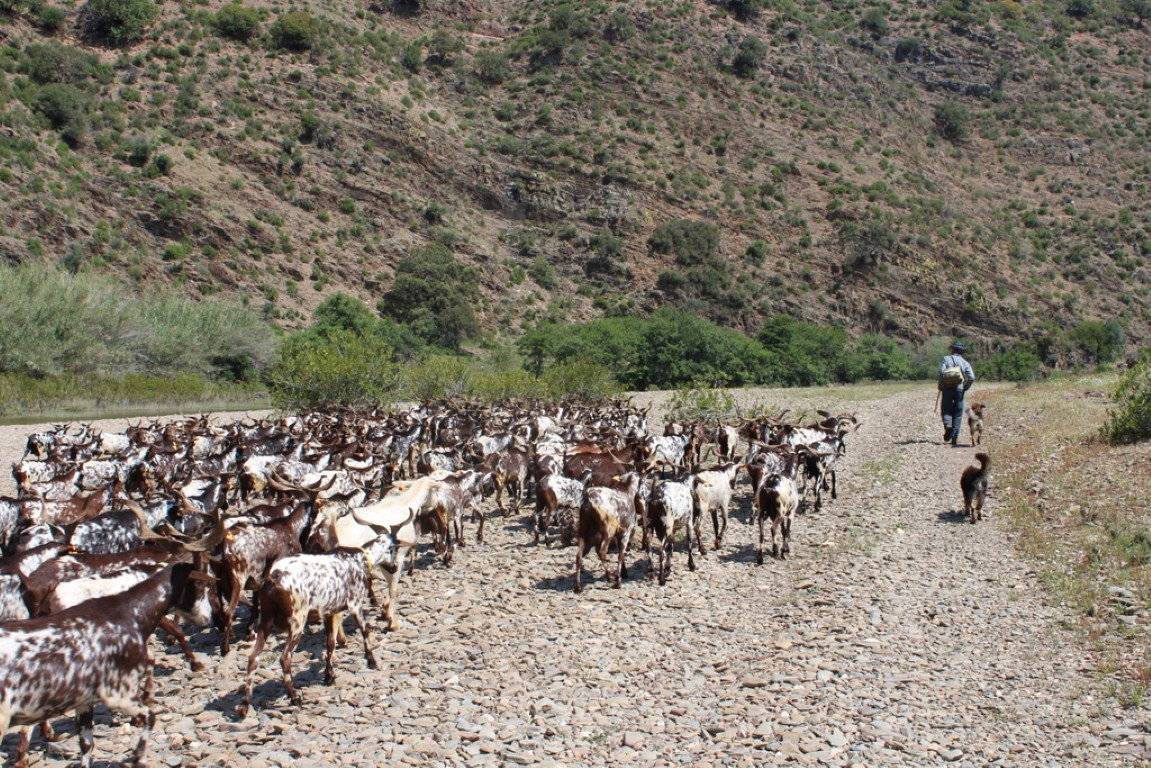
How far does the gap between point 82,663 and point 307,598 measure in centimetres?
193

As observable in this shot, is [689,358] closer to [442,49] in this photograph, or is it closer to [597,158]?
[597,158]

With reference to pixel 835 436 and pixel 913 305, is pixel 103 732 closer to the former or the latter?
pixel 835 436

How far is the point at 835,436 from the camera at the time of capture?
18.9 m

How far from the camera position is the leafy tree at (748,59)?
9356 centimetres

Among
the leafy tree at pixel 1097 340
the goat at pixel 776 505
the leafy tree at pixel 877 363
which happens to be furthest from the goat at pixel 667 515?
the leafy tree at pixel 1097 340

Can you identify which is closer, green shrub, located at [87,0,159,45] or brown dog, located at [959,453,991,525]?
brown dog, located at [959,453,991,525]

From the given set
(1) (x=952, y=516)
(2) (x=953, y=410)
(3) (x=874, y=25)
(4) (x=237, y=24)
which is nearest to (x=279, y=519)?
(1) (x=952, y=516)

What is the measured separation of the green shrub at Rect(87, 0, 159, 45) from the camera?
72438 mm

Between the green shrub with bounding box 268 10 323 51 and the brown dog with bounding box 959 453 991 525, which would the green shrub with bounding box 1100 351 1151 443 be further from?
the green shrub with bounding box 268 10 323 51

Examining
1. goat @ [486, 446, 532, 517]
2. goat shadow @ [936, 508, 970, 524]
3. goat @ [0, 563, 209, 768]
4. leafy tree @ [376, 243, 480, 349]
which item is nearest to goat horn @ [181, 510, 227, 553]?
goat @ [0, 563, 209, 768]

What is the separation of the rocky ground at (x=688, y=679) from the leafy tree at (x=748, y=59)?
3489 inches

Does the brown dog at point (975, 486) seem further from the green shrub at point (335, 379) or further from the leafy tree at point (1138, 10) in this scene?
the leafy tree at point (1138, 10)

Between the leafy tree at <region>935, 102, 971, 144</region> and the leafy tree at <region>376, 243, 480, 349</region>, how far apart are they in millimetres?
56889

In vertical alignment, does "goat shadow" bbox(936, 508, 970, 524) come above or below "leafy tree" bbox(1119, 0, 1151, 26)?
below
